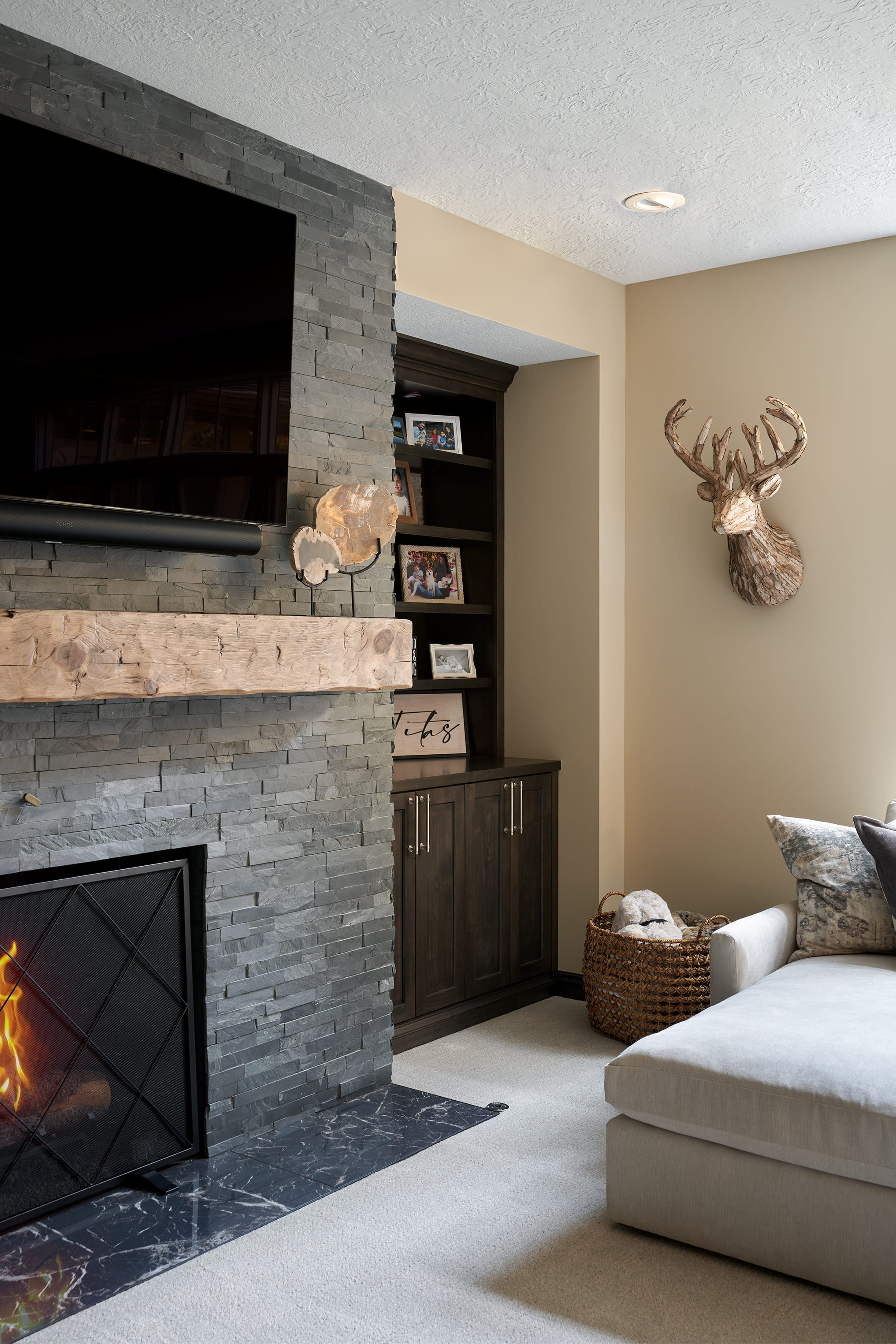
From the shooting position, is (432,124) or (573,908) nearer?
(432,124)

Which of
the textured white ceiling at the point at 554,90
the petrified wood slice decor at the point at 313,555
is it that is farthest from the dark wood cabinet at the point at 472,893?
the textured white ceiling at the point at 554,90

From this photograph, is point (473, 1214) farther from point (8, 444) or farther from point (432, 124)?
point (432, 124)

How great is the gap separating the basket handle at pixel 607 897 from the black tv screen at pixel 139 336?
1.88 meters

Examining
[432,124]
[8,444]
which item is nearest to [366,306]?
[432,124]

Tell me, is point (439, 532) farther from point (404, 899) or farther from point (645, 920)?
point (645, 920)

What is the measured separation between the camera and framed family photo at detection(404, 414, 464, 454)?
169 inches

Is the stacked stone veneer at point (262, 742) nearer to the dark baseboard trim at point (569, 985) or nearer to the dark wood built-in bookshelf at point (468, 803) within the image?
the dark wood built-in bookshelf at point (468, 803)

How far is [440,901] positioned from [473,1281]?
5.21 ft

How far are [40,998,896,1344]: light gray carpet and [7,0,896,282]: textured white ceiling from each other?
2659 mm

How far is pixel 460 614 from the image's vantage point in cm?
456

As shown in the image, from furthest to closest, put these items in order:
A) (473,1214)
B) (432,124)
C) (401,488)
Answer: (401,488) → (432,124) → (473,1214)

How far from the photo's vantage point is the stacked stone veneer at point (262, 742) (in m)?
2.54

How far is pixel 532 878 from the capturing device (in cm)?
427

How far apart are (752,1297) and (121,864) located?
5.50 ft
